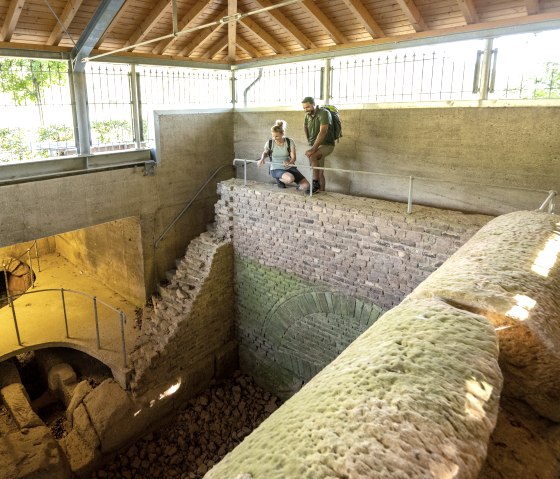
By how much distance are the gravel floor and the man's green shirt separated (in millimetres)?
5360

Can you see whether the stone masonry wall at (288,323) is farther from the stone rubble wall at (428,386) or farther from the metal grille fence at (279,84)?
the stone rubble wall at (428,386)

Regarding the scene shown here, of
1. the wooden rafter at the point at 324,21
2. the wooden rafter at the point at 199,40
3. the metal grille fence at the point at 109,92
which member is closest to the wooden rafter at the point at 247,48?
the wooden rafter at the point at 199,40

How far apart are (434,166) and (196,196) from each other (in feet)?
17.6

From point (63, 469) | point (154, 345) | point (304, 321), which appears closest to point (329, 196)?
point (304, 321)

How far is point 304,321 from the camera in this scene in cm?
837

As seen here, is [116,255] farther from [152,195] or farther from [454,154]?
[454,154]

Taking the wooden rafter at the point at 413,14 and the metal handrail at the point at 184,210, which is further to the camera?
the metal handrail at the point at 184,210

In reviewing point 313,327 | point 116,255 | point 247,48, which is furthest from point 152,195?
point 313,327

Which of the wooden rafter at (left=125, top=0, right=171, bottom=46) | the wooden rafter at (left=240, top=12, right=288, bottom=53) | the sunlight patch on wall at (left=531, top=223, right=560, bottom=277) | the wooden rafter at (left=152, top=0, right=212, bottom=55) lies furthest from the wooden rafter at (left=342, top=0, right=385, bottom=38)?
the sunlight patch on wall at (left=531, top=223, right=560, bottom=277)

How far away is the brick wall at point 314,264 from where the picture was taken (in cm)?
673

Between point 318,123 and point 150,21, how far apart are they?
13.1 feet

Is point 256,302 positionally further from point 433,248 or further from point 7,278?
point 7,278

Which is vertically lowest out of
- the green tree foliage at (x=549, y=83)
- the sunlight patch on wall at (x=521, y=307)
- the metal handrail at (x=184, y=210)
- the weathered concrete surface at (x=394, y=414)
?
the metal handrail at (x=184, y=210)

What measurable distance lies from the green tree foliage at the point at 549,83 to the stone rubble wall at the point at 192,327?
622 centimetres
